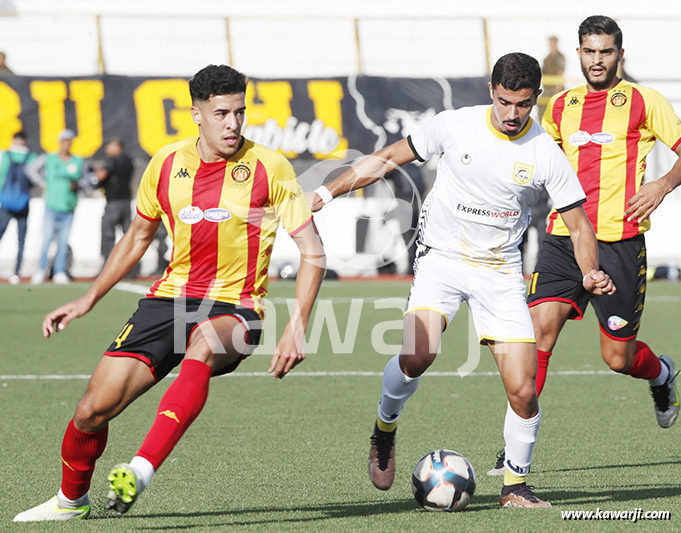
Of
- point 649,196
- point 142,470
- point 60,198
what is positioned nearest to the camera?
point 142,470

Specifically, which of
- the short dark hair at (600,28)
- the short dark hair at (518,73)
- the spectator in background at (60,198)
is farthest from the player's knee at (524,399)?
the spectator in background at (60,198)

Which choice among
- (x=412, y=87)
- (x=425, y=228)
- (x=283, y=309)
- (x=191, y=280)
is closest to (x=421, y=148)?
(x=425, y=228)

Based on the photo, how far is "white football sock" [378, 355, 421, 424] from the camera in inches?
200

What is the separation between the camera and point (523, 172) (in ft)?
16.0

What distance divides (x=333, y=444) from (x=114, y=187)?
1153cm

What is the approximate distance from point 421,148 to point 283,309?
8178 mm

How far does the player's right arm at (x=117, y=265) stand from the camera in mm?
4414

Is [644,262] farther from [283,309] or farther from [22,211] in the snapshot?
[22,211]

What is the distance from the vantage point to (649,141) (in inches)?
235

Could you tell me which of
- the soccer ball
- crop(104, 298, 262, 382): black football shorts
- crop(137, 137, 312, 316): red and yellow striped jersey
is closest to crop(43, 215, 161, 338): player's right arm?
crop(137, 137, 312, 316): red and yellow striped jersey

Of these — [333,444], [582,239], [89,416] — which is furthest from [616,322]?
[89,416]

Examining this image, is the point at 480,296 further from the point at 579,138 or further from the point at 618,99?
the point at 618,99

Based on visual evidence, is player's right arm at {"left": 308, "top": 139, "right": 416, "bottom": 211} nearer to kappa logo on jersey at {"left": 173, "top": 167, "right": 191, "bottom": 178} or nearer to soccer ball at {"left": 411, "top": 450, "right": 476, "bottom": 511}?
kappa logo on jersey at {"left": 173, "top": 167, "right": 191, "bottom": 178}

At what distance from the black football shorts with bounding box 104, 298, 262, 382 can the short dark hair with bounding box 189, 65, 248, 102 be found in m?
0.92
